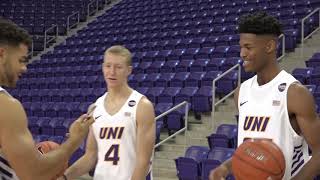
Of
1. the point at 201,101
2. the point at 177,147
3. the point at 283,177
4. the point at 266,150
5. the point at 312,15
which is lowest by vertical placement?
the point at 177,147

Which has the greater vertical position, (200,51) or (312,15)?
(312,15)

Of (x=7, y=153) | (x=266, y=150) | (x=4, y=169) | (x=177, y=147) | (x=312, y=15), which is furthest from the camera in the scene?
(x=312, y=15)

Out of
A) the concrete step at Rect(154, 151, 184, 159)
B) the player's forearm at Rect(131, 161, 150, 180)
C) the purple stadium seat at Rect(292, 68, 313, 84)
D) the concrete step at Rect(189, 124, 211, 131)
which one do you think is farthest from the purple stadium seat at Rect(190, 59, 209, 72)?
the player's forearm at Rect(131, 161, 150, 180)

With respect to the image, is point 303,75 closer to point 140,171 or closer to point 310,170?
point 140,171

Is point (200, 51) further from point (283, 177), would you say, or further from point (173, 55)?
point (283, 177)

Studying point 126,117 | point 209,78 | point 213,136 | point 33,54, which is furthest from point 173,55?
point 126,117

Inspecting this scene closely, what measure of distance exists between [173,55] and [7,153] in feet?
34.2

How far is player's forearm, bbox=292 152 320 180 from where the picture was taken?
232 cm

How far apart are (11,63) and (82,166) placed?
1.50m

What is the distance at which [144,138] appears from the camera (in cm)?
318

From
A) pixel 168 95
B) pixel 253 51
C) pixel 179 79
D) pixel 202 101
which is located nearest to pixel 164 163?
pixel 202 101

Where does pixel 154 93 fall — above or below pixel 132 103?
below

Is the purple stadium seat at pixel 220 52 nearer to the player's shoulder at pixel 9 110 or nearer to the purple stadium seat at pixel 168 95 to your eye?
the purple stadium seat at pixel 168 95

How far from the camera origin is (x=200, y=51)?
11719mm
